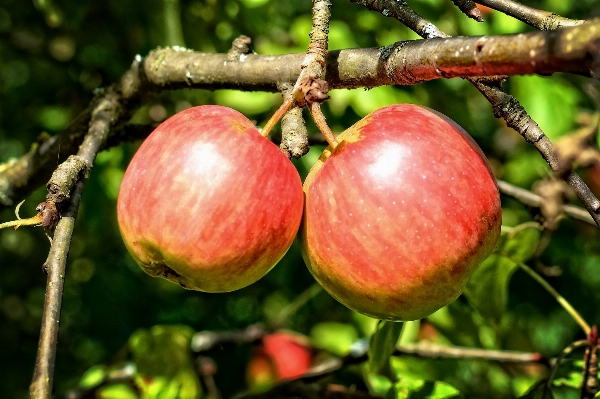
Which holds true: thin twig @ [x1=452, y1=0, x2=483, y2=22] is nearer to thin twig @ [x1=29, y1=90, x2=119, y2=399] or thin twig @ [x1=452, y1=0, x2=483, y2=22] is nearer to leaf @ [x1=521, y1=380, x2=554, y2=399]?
thin twig @ [x1=29, y1=90, x2=119, y2=399]

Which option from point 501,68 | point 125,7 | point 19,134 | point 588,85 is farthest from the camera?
point 19,134

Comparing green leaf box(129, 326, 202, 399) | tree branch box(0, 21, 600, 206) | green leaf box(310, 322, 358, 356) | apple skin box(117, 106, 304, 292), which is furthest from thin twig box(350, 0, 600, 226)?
green leaf box(310, 322, 358, 356)

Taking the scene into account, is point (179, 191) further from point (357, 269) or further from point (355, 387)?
point (355, 387)

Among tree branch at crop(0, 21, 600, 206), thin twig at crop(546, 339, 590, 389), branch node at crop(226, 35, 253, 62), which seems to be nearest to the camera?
tree branch at crop(0, 21, 600, 206)

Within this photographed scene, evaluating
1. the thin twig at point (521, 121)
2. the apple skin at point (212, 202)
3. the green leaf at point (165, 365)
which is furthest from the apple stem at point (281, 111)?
the green leaf at point (165, 365)

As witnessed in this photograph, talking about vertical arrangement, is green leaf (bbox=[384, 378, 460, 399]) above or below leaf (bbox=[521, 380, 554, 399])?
above

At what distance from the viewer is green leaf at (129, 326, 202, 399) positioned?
1464mm

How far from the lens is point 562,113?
1.82 m

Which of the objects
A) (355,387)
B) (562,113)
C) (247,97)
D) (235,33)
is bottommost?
(355,387)

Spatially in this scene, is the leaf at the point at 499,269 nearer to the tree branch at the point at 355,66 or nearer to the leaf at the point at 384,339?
the leaf at the point at 384,339

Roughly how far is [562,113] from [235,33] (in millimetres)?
969

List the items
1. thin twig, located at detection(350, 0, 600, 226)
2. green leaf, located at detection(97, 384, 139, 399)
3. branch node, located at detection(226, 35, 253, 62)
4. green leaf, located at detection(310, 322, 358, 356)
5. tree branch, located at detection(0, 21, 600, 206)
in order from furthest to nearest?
1. green leaf, located at detection(310, 322, 358, 356)
2. green leaf, located at detection(97, 384, 139, 399)
3. branch node, located at detection(226, 35, 253, 62)
4. thin twig, located at detection(350, 0, 600, 226)
5. tree branch, located at detection(0, 21, 600, 206)

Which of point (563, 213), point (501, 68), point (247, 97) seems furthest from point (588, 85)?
point (247, 97)

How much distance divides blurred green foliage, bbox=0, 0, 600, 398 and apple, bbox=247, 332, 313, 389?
0.05 meters
